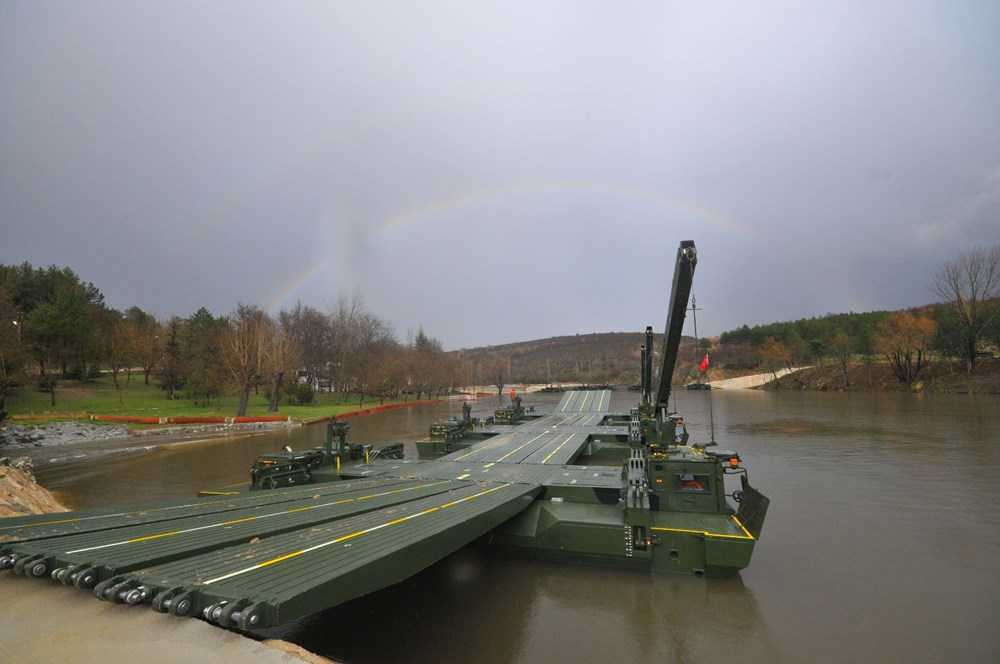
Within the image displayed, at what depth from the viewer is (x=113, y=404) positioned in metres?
42.0

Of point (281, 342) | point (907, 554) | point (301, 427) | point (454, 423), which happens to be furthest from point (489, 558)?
point (281, 342)

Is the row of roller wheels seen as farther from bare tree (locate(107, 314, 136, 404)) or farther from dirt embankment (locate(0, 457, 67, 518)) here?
bare tree (locate(107, 314, 136, 404))

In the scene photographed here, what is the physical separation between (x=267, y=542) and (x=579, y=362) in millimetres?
150429

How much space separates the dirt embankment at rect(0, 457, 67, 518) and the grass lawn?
22.2 metres

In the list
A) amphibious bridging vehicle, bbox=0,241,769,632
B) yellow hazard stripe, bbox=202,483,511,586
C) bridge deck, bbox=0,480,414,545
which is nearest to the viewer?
amphibious bridging vehicle, bbox=0,241,769,632

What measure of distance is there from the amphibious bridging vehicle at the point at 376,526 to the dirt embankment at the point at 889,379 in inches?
2432

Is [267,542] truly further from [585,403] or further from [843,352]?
[843,352]

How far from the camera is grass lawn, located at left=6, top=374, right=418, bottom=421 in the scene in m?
37.9

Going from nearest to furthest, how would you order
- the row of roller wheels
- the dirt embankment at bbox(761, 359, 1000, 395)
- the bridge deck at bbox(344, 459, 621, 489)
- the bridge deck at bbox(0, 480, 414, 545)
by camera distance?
the row of roller wheels < the bridge deck at bbox(0, 480, 414, 545) < the bridge deck at bbox(344, 459, 621, 489) < the dirt embankment at bbox(761, 359, 1000, 395)

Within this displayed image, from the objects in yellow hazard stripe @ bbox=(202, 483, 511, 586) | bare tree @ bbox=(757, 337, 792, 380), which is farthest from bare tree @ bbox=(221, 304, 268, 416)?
bare tree @ bbox=(757, 337, 792, 380)

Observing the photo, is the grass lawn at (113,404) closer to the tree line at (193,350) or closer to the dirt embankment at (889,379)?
the tree line at (193,350)

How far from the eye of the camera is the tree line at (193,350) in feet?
130

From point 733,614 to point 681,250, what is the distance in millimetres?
6205

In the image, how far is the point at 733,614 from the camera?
306 inches
